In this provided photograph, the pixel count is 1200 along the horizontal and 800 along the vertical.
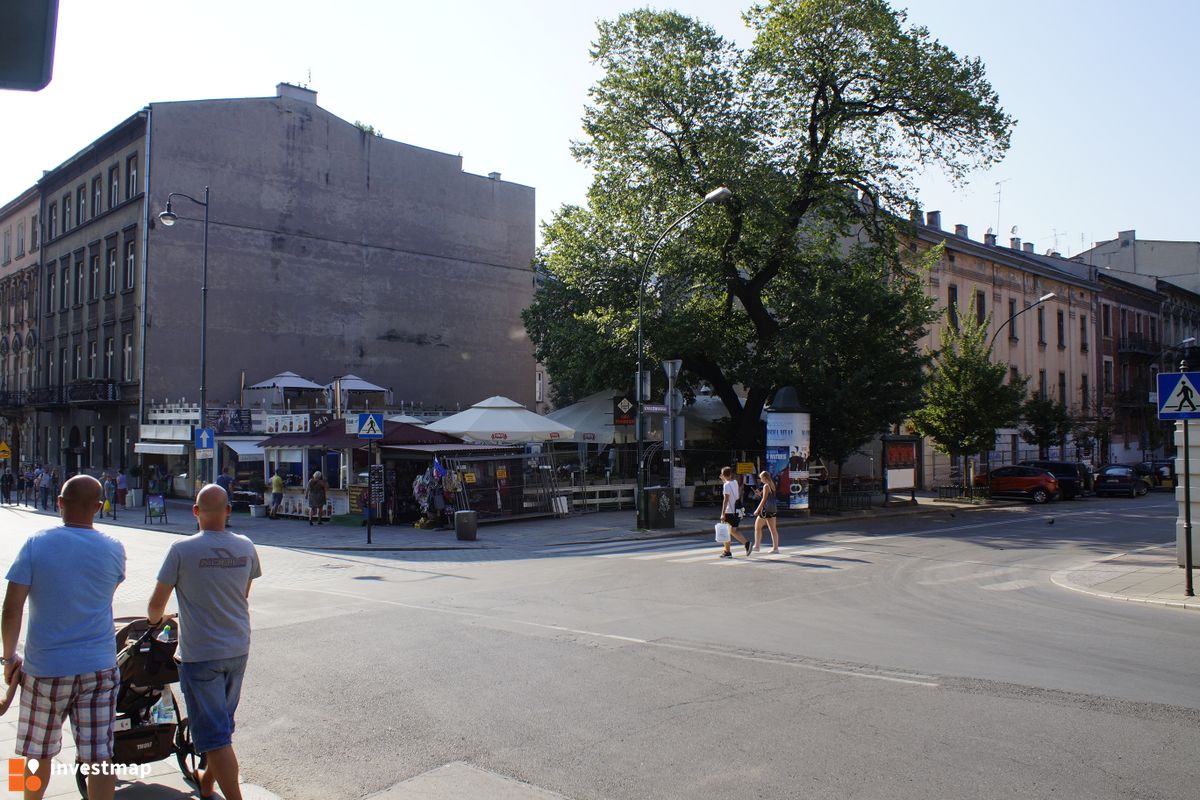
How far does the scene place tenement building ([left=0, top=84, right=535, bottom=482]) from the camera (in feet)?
125

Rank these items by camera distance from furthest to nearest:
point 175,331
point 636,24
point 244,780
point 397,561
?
point 175,331, point 636,24, point 397,561, point 244,780

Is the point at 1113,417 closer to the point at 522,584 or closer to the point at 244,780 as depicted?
the point at 522,584

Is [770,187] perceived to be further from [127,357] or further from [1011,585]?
[127,357]

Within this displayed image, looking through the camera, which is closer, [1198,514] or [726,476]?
[1198,514]

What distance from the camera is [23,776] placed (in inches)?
191

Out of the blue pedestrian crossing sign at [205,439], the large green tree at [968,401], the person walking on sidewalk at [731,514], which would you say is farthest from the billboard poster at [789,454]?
the blue pedestrian crossing sign at [205,439]

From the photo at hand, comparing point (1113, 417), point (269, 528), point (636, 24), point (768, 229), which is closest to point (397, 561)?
point (269, 528)

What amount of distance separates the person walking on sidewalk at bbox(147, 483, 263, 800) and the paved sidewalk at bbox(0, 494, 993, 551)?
15.3 meters

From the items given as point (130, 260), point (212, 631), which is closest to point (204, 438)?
point (130, 260)

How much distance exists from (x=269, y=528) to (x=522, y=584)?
13.9 metres

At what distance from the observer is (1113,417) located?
61.8m

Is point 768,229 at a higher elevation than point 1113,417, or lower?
higher

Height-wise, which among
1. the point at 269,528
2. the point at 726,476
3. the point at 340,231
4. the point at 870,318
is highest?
the point at 340,231

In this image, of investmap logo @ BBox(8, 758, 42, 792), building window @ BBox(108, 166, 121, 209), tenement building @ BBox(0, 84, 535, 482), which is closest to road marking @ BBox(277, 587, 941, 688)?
investmap logo @ BBox(8, 758, 42, 792)
